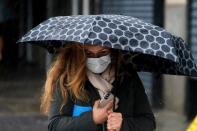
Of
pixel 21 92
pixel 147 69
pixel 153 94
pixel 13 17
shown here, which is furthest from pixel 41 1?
pixel 147 69

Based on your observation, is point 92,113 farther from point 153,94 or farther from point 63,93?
point 153,94

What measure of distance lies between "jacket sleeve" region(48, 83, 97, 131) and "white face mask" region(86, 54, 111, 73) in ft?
0.66

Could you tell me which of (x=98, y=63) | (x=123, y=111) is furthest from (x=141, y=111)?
(x=98, y=63)

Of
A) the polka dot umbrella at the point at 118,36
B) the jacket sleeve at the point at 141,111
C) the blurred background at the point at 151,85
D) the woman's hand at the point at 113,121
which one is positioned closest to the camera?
the polka dot umbrella at the point at 118,36

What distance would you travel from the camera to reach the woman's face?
11.3ft

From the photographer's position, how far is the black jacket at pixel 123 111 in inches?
134

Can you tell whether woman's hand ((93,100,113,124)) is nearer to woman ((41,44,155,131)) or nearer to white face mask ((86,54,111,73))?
woman ((41,44,155,131))

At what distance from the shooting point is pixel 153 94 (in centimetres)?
1048

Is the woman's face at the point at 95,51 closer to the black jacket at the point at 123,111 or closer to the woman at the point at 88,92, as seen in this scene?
the woman at the point at 88,92

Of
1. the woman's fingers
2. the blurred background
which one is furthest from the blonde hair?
the blurred background

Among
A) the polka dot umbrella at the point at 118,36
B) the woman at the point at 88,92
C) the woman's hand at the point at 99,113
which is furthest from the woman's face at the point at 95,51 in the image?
the woman's hand at the point at 99,113

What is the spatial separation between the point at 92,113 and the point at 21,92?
949 cm

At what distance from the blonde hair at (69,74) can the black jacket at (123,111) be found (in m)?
0.04

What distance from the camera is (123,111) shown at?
11.5 ft
